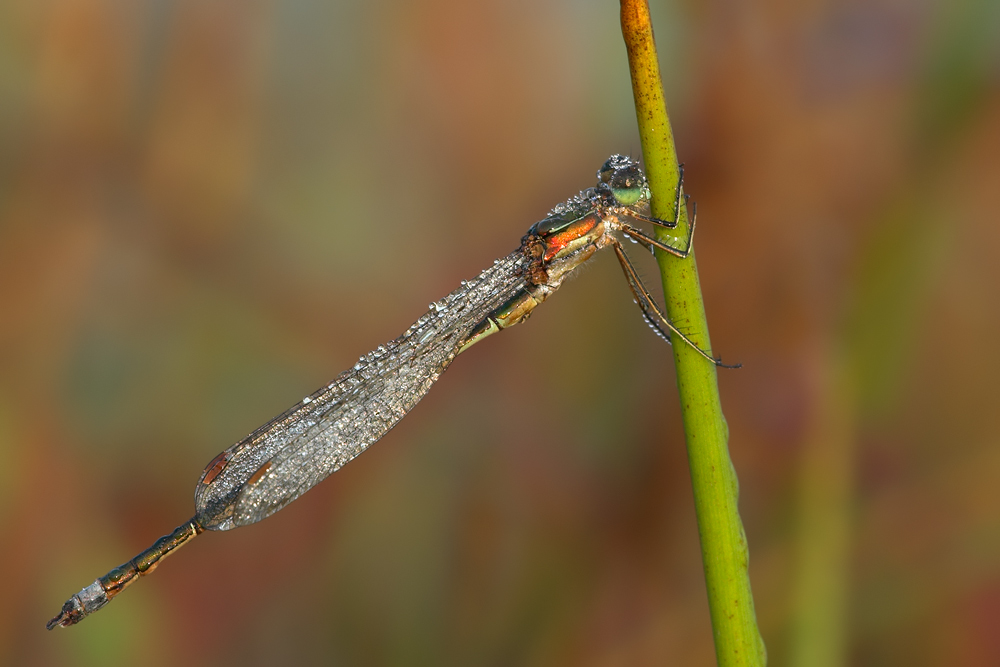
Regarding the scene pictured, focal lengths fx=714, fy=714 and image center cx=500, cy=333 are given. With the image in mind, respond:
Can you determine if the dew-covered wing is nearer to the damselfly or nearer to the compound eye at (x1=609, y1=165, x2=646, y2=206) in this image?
the damselfly

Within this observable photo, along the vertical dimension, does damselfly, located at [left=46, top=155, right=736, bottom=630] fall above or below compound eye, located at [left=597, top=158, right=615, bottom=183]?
above

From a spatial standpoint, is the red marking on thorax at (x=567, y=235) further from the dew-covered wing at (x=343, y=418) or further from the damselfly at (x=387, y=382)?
the dew-covered wing at (x=343, y=418)

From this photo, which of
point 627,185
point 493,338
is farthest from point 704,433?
point 493,338

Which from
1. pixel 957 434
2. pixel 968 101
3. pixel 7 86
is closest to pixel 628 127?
pixel 968 101

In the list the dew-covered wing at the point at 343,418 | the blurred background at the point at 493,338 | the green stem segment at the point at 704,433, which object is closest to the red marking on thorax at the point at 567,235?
the dew-covered wing at the point at 343,418

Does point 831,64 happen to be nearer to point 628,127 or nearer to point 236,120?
point 628,127

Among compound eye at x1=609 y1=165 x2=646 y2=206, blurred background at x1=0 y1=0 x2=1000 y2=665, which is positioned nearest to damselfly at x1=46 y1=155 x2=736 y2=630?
compound eye at x1=609 y1=165 x2=646 y2=206
